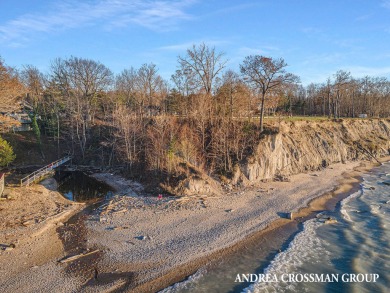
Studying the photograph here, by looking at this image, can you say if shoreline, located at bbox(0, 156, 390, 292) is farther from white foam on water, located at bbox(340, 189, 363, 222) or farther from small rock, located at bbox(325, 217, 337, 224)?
small rock, located at bbox(325, 217, 337, 224)

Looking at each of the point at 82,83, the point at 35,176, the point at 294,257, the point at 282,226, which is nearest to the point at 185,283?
the point at 294,257

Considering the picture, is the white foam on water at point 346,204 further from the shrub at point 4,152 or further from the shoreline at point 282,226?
the shrub at point 4,152

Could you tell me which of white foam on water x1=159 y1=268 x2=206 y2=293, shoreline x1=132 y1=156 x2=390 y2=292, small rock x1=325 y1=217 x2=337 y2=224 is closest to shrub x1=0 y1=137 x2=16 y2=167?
shoreline x1=132 y1=156 x2=390 y2=292

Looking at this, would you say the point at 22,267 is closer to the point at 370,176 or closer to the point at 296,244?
the point at 296,244

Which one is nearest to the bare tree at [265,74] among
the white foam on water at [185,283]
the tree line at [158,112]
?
the tree line at [158,112]

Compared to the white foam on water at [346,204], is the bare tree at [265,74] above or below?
above

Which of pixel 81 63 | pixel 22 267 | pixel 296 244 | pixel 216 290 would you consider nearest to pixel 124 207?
pixel 22 267
